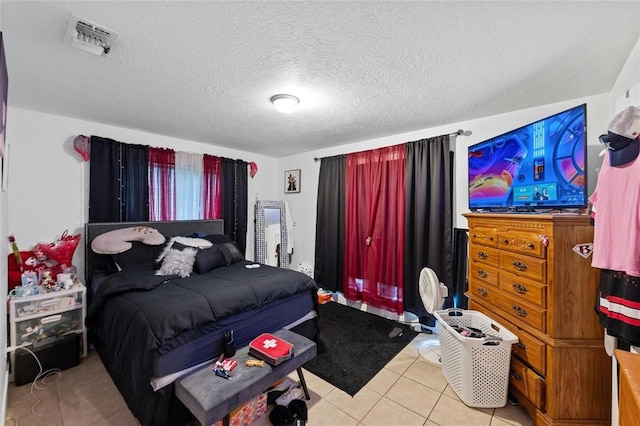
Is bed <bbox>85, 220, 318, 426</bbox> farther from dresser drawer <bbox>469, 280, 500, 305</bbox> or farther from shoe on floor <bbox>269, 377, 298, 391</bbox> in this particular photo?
dresser drawer <bbox>469, 280, 500, 305</bbox>

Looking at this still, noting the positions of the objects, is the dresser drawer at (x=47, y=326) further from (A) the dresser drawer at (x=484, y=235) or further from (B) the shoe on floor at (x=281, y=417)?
(A) the dresser drawer at (x=484, y=235)

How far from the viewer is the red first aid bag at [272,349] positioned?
167cm


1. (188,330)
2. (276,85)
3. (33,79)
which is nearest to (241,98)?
(276,85)

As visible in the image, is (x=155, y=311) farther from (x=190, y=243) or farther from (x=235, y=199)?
(x=235, y=199)

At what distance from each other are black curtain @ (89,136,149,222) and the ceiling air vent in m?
1.70

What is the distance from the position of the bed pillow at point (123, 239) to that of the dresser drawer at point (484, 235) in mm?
3256

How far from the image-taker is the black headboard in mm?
2740

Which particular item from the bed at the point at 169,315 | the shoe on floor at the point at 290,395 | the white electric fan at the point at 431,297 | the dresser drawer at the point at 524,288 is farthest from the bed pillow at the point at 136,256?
the dresser drawer at the point at 524,288

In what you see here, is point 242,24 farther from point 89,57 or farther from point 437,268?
point 437,268

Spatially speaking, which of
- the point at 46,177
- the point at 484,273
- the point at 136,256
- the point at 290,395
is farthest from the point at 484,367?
the point at 46,177

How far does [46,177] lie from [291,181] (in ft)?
9.83

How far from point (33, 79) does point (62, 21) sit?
979 mm

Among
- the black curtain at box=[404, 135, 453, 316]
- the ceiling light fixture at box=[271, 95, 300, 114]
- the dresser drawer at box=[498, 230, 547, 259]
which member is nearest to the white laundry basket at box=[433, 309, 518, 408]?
the dresser drawer at box=[498, 230, 547, 259]

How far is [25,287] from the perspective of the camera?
7.16 feet
